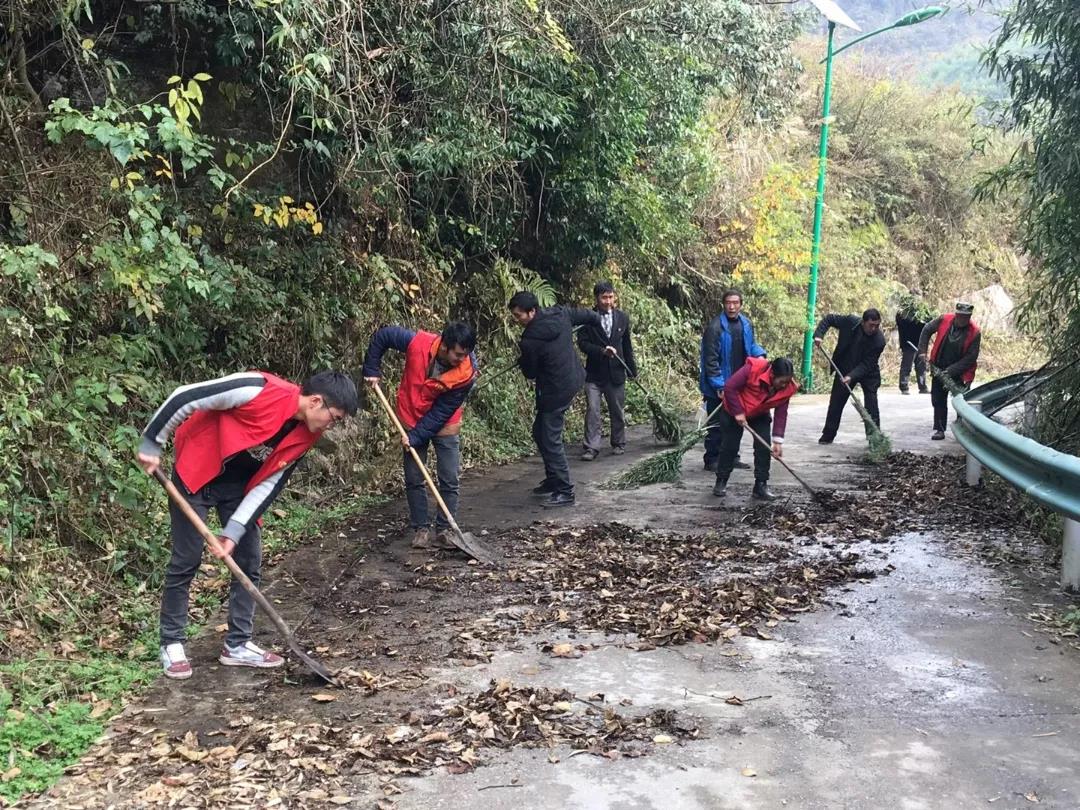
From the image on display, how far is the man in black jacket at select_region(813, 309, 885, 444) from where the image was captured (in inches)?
476

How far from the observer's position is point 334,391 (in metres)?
4.71

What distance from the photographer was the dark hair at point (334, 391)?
4711 mm

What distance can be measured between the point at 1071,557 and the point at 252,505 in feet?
15.5

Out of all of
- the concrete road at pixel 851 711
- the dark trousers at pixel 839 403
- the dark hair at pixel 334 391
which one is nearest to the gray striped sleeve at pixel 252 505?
the dark hair at pixel 334 391

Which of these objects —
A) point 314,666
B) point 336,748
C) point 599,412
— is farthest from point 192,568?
point 599,412

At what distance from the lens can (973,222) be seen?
28.1m

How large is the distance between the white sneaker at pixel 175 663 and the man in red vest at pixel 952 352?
941 cm

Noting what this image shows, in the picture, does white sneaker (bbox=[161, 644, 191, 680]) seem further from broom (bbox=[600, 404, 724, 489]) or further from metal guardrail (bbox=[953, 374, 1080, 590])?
broom (bbox=[600, 404, 724, 489])

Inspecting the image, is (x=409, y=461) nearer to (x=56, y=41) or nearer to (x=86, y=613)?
(x=86, y=613)

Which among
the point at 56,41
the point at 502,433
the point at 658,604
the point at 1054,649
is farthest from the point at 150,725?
the point at 502,433

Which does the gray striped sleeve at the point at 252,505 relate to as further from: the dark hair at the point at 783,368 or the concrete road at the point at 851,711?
the dark hair at the point at 783,368

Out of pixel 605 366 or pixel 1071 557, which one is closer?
pixel 1071 557

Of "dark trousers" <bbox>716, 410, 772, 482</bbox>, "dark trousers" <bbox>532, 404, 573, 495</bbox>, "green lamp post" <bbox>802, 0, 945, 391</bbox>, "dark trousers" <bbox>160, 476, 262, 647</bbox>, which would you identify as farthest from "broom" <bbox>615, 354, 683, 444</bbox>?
"dark trousers" <bbox>160, 476, 262, 647</bbox>

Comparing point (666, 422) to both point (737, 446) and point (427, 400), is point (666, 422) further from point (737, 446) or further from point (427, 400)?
point (427, 400)
